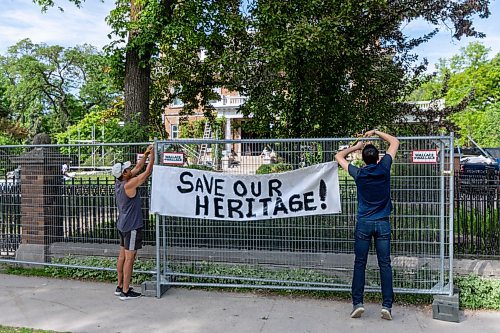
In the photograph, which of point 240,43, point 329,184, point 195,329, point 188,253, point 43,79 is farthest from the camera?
point 43,79

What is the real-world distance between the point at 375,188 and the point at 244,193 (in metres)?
1.79

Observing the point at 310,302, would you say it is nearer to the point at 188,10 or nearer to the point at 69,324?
the point at 69,324

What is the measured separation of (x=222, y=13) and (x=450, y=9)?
5170 mm

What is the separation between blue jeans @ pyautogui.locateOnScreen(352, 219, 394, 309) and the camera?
5.17 metres

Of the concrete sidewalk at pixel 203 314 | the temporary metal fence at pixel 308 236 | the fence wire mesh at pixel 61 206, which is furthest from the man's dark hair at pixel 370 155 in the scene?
the fence wire mesh at pixel 61 206

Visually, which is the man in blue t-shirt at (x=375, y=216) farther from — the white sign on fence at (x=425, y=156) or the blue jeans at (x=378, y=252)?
the white sign on fence at (x=425, y=156)

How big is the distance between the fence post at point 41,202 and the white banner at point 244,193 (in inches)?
93.3

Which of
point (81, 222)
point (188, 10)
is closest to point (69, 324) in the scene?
point (81, 222)

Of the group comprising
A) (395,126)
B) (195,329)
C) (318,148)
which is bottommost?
(195,329)

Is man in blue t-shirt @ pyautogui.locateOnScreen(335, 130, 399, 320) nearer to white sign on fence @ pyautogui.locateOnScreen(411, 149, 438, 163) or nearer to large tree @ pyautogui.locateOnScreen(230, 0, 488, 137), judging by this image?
white sign on fence @ pyautogui.locateOnScreen(411, 149, 438, 163)

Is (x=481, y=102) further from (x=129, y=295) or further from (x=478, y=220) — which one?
(x=129, y=295)

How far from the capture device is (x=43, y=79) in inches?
1858

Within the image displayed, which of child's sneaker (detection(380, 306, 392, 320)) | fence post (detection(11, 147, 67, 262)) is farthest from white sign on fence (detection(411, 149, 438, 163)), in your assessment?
fence post (detection(11, 147, 67, 262))

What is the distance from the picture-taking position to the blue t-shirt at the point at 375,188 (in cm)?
513
